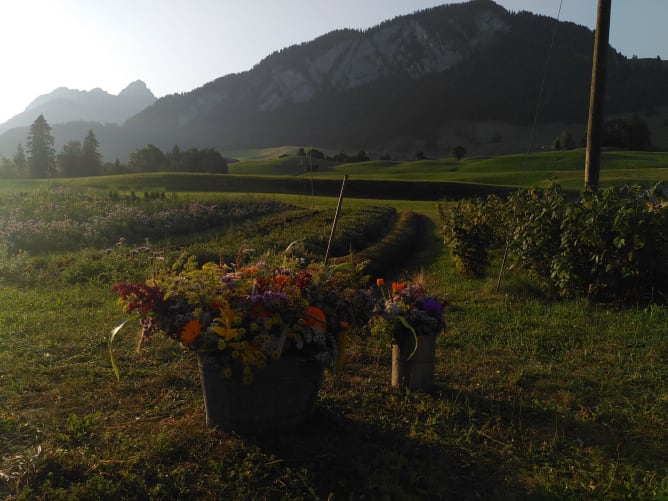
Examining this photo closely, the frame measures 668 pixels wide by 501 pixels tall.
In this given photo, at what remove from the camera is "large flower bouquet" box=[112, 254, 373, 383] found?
10.1 feet

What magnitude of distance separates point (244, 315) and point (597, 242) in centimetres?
552

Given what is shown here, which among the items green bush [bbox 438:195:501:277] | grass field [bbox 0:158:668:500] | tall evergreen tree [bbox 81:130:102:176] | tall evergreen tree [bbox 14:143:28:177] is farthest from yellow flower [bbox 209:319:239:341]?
tall evergreen tree [bbox 14:143:28:177]

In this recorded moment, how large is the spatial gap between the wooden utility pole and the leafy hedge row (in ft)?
4.54

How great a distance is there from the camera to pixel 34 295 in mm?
7586

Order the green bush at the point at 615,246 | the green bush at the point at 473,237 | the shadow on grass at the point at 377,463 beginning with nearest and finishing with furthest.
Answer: the shadow on grass at the point at 377,463, the green bush at the point at 615,246, the green bush at the point at 473,237

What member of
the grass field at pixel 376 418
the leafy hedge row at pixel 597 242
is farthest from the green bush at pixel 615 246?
the grass field at pixel 376 418

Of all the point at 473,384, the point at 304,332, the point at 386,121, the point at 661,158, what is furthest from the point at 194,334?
the point at 386,121

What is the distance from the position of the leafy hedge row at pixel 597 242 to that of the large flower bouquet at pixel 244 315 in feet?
15.7

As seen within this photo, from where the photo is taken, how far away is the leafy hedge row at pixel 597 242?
667cm

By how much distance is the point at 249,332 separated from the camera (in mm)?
3201

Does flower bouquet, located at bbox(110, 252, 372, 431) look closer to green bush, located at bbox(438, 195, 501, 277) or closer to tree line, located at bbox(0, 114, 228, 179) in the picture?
green bush, located at bbox(438, 195, 501, 277)

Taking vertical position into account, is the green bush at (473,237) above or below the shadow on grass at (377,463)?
above

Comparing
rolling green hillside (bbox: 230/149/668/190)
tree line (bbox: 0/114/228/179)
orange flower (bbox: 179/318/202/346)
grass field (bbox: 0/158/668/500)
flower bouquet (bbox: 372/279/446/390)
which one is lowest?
grass field (bbox: 0/158/668/500)

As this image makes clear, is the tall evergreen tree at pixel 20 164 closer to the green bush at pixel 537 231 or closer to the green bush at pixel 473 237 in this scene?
the green bush at pixel 473 237
